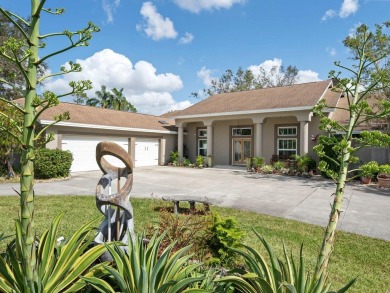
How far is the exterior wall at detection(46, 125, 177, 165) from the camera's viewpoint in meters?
16.3

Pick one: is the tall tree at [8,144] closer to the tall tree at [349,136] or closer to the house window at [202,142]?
the tall tree at [349,136]

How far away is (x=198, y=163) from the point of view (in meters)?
22.3

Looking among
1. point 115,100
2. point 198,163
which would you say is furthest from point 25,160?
point 115,100

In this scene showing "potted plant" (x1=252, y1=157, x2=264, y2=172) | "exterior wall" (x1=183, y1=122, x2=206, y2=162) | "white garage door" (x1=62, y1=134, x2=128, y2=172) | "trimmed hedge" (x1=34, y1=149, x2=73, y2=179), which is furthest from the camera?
"exterior wall" (x1=183, y1=122, x2=206, y2=162)

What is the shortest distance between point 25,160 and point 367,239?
692cm

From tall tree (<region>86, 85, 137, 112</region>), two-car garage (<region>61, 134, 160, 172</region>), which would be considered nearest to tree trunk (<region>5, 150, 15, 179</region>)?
two-car garage (<region>61, 134, 160, 172</region>)

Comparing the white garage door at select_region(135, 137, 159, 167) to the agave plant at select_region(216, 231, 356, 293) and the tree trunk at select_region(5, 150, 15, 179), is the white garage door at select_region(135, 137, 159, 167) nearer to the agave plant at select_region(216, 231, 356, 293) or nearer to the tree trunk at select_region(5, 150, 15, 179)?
the tree trunk at select_region(5, 150, 15, 179)

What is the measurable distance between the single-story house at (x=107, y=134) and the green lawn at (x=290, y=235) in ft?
22.5

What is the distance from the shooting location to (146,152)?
2264cm

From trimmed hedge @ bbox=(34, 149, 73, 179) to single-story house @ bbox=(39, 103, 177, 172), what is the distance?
1.30 meters

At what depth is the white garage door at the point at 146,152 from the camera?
21881mm

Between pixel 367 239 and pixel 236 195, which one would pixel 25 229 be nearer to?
pixel 367 239

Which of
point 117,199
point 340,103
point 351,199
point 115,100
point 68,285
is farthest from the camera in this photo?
point 115,100

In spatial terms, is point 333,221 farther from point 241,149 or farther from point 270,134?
point 241,149
